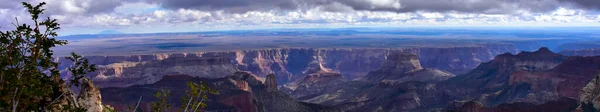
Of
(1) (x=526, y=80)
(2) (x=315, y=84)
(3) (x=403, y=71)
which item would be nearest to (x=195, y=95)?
(1) (x=526, y=80)

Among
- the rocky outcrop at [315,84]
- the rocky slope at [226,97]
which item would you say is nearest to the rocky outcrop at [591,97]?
the rocky slope at [226,97]

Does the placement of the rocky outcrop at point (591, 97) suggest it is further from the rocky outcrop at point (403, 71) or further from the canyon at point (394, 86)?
the rocky outcrop at point (403, 71)

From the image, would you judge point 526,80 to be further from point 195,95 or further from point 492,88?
point 195,95

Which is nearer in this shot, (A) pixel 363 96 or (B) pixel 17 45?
(B) pixel 17 45

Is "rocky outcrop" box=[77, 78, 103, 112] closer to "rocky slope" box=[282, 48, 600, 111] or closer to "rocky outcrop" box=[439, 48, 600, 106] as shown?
"rocky slope" box=[282, 48, 600, 111]

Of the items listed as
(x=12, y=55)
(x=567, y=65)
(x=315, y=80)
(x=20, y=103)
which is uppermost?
(x=12, y=55)

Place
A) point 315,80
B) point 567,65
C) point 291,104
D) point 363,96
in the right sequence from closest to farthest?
point 291,104 → point 567,65 → point 363,96 → point 315,80

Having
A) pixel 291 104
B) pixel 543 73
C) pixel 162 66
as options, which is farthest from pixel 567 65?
pixel 162 66

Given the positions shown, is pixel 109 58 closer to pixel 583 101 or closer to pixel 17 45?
pixel 583 101
